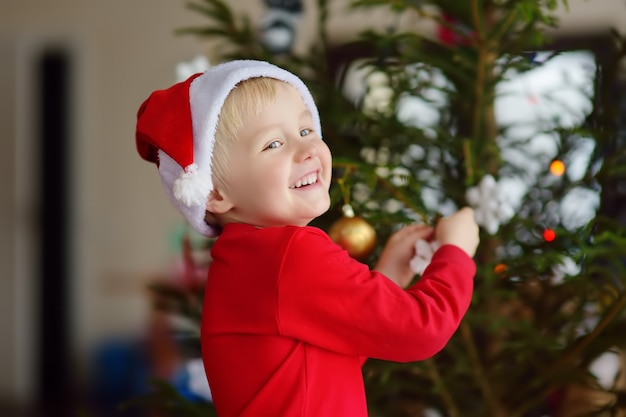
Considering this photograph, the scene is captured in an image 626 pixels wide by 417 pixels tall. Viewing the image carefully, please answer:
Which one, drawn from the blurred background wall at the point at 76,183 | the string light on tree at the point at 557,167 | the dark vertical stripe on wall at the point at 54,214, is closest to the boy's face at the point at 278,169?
the string light on tree at the point at 557,167

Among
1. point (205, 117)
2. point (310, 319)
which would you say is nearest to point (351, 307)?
point (310, 319)

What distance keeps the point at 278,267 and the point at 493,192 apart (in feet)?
1.07

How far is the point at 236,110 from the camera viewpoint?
0.83 meters

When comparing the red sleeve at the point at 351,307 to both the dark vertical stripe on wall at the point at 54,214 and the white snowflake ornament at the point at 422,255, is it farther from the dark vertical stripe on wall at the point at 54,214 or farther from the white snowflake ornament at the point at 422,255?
the dark vertical stripe on wall at the point at 54,214

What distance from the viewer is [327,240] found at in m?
0.80

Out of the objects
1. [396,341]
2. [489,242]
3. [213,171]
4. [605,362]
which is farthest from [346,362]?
[605,362]

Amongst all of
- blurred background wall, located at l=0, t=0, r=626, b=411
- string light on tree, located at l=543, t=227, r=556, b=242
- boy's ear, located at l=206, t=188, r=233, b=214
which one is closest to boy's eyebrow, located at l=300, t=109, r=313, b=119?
boy's ear, located at l=206, t=188, r=233, b=214

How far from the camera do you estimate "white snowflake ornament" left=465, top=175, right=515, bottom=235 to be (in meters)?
0.94

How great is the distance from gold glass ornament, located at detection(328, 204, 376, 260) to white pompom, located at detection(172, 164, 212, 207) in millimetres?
186

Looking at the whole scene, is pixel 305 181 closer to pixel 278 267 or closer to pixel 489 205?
pixel 278 267

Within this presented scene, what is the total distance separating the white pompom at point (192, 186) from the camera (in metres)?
0.82

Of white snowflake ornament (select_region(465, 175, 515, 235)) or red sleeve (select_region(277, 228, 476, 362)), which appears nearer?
red sleeve (select_region(277, 228, 476, 362))

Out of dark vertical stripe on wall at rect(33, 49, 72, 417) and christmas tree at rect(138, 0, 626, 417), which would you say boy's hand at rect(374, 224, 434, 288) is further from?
dark vertical stripe on wall at rect(33, 49, 72, 417)

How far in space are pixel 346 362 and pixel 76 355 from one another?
359cm
